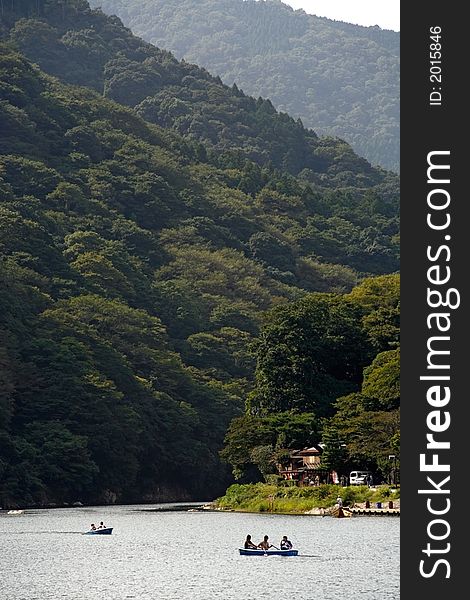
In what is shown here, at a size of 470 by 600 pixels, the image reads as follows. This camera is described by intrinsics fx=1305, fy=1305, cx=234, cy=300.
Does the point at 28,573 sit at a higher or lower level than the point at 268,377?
lower

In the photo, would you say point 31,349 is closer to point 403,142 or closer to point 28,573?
point 28,573

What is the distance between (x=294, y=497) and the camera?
98.2 meters

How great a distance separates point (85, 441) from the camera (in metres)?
122

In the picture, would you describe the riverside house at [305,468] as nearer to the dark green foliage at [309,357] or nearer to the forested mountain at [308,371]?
the forested mountain at [308,371]

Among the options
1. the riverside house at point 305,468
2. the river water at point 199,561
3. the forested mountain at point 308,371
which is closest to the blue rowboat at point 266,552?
the river water at point 199,561

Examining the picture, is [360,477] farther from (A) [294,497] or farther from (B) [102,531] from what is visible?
(B) [102,531]

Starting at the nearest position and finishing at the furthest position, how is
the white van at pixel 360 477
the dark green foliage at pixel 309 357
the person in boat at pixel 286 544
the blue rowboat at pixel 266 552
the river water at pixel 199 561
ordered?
the river water at pixel 199 561 < the person in boat at pixel 286 544 < the blue rowboat at pixel 266 552 < the white van at pixel 360 477 < the dark green foliage at pixel 309 357

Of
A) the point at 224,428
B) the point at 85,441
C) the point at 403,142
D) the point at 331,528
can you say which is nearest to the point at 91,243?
the point at 224,428

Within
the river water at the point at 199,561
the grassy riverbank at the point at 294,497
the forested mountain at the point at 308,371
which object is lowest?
the river water at the point at 199,561

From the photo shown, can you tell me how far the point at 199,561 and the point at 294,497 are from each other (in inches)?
1570

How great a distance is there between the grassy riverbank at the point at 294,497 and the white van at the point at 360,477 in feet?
9.00

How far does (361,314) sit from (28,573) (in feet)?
224

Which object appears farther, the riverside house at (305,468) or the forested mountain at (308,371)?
the forested mountain at (308,371)

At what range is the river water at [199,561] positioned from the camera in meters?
46.7
